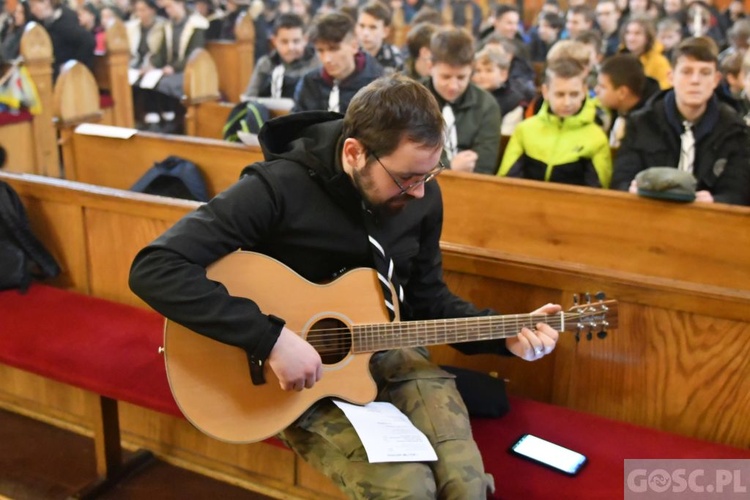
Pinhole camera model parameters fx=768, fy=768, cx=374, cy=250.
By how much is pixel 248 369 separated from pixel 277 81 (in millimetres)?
3898

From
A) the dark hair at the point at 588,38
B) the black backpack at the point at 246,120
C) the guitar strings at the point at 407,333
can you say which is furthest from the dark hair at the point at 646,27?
the guitar strings at the point at 407,333

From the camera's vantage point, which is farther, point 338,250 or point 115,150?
point 115,150

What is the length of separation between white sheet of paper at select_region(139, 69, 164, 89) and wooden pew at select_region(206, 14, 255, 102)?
0.88 meters

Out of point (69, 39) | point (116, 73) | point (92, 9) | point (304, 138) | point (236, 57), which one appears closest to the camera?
point (304, 138)

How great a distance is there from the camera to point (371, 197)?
5.84 ft

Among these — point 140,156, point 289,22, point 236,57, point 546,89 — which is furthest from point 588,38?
point 236,57

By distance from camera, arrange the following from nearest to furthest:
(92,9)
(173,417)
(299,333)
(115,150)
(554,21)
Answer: (299,333), (173,417), (115,150), (554,21), (92,9)

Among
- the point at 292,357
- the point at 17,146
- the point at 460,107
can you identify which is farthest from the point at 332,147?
the point at 17,146

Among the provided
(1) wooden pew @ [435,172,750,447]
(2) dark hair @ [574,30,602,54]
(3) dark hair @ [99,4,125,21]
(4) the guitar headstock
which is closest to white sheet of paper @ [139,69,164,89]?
(3) dark hair @ [99,4,125,21]

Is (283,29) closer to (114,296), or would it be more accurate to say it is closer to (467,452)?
(114,296)

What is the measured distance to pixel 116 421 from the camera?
7.72 ft

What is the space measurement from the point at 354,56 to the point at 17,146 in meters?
2.78

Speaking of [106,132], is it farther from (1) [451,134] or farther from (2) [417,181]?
(2) [417,181]

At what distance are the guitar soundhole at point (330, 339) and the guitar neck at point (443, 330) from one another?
0.10 feet
